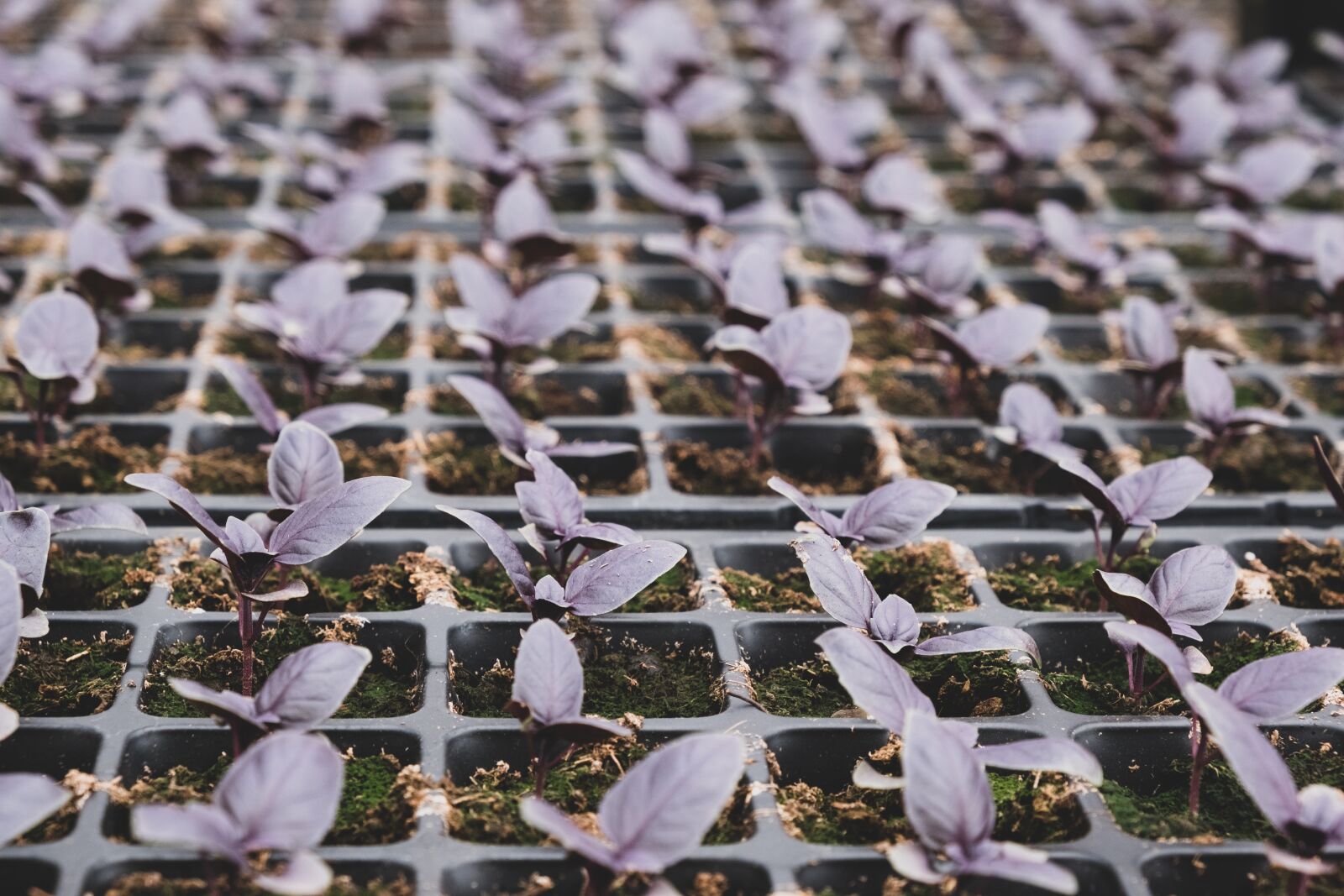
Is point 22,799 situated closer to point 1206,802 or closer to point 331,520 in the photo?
point 331,520

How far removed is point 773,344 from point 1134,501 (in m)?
0.46

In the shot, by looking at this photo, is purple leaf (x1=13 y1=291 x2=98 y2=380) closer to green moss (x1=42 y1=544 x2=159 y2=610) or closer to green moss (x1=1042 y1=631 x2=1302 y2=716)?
green moss (x1=42 y1=544 x2=159 y2=610)

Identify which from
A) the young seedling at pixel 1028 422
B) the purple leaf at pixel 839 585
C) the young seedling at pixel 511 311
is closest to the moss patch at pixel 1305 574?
the young seedling at pixel 1028 422

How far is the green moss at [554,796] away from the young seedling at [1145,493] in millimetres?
507

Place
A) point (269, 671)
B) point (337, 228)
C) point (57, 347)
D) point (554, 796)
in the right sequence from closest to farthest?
point (554, 796)
point (269, 671)
point (57, 347)
point (337, 228)

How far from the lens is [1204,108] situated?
2.42 meters

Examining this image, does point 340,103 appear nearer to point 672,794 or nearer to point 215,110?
point 215,110

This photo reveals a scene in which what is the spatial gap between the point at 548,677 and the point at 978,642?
395mm

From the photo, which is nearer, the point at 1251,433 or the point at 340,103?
the point at 1251,433

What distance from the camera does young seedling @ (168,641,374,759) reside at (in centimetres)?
104

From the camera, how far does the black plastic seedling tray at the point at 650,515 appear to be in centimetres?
107

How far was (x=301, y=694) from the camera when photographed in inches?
41.4

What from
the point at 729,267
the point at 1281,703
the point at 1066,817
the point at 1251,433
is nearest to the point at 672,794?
the point at 1066,817

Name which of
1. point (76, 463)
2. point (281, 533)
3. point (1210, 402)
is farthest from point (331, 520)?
point (1210, 402)
